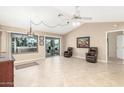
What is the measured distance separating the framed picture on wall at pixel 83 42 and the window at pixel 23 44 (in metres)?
3.41

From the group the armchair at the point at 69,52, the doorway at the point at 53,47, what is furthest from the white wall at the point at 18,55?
the armchair at the point at 69,52

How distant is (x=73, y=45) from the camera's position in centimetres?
1002

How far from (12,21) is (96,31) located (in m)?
5.33

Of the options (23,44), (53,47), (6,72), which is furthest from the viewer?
(53,47)

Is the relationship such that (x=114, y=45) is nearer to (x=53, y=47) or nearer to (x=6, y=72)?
(x=53, y=47)

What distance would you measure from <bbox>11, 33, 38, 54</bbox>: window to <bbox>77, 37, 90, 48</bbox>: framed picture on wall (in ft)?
11.2

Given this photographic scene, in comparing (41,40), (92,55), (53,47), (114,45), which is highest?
(41,40)

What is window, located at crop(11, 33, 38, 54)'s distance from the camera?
7203mm

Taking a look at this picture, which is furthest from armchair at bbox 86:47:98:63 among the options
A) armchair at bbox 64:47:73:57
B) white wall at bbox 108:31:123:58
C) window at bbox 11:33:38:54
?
window at bbox 11:33:38:54

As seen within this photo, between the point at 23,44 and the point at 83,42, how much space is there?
174 inches

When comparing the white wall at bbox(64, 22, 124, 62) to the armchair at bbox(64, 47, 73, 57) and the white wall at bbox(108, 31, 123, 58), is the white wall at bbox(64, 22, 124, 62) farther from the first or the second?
the white wall at bbox(108, 31, 123, 58)

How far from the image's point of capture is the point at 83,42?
895 centimetres

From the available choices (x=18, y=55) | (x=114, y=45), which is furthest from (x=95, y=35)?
(x=18, y=55)
